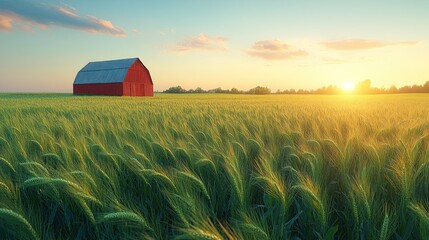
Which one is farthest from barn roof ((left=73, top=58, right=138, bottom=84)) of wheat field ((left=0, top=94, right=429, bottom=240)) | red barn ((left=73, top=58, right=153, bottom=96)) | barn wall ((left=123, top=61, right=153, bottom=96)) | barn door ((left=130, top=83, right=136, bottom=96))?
wheat field ((left=0, top=94, right=429, bottom=240))

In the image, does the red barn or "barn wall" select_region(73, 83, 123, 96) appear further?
the red barn

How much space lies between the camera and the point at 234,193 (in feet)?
4.32

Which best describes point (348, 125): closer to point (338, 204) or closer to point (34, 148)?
point (338, 204)

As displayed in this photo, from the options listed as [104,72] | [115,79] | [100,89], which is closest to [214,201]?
[115,79]

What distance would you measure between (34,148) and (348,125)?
343 cm

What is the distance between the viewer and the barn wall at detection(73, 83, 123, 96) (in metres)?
35.8

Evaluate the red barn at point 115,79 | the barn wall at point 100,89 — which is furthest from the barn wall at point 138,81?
the barn wall at point 100,89

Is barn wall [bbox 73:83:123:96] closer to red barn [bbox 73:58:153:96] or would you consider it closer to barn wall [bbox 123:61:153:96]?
red barn [bbox 73:58:153:96]

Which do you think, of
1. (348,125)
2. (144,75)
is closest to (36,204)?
(348,125)

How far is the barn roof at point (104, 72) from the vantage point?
36.5m

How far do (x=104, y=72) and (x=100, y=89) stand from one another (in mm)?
2457

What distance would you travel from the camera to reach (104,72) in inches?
1508

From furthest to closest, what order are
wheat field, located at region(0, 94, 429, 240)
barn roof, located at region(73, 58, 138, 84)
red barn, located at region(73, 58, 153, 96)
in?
1. barn roof, located at region(73, 58, 138, 84)
2. red barn, located at region(73, 58, 153, 96)
3. wheat field, located at region(0, 94, 429, 240)

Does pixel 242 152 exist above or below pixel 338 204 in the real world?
above
